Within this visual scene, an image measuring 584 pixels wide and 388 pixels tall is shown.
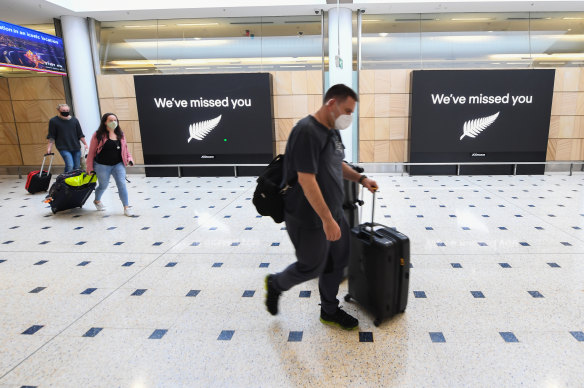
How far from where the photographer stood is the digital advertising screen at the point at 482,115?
299 inches

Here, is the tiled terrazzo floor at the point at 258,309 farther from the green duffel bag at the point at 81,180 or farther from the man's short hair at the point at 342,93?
the man's short hair at the point at 342,93

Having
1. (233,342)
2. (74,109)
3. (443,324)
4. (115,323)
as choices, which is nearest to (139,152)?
(74,109)

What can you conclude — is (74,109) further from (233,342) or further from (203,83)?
(233,342)

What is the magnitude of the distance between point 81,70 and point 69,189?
4.33 metres

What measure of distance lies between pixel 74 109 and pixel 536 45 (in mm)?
10806

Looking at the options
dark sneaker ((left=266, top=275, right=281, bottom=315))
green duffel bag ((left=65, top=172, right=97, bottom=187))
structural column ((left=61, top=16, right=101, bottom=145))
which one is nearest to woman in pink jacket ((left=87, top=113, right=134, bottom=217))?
green duffel bag ((left=65, top=172, right=97, bottom=187))

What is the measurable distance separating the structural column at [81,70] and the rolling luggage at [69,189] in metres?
3.66

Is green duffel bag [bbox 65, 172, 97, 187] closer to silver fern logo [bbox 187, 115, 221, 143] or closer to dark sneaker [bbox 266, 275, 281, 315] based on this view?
silver fern logo [bbox 187, 115, 221, 143]

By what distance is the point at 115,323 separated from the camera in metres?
2.50

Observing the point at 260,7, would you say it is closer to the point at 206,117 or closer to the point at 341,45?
the point at 341,45

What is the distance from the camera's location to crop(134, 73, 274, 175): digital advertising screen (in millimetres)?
7934

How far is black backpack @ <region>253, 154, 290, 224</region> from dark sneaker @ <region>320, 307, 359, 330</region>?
784 mm

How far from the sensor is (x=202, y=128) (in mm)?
8125

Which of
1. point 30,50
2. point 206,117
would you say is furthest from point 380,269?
point 30,50
